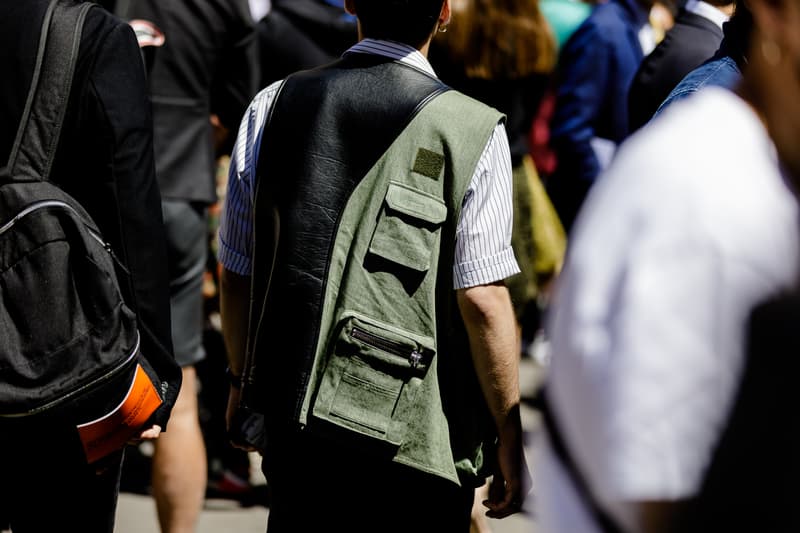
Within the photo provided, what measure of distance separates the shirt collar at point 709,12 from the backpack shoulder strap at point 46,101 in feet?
6.25

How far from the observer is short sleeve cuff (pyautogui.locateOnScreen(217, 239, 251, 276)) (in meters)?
2.55

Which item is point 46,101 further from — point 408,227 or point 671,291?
point 671,291

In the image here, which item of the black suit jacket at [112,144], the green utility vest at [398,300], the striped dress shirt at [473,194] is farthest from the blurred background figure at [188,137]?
the green utility vest at [398,300]

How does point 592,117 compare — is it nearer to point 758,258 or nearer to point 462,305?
point 462,305

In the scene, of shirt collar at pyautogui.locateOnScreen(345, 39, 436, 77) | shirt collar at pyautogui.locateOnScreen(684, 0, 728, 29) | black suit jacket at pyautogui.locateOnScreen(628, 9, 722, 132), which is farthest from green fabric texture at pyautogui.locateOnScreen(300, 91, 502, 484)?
shirt collar at pyautogui.locateOnScreen(684, 0, 728, 29)

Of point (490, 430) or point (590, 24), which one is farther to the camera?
point (590, 24)

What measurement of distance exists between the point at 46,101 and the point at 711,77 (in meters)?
1.30

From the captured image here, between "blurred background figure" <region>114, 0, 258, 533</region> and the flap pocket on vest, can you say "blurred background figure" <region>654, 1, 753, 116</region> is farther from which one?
"blurred background figure" <region>114, 0, 258, 533</region>

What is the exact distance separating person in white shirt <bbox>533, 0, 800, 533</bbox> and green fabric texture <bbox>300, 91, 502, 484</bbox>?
113 centimetres

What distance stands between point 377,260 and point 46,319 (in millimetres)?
641

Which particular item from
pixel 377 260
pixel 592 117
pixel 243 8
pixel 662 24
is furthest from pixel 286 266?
pixel 662 24

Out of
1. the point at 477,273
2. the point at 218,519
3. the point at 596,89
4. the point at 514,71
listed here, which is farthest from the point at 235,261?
the point at 596,89

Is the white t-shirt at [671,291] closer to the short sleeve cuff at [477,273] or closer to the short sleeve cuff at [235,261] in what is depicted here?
the short sleeve cuff at [477,273]

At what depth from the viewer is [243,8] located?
3.88m
